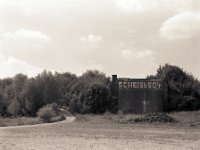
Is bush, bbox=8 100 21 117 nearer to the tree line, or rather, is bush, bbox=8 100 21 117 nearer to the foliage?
the tree line

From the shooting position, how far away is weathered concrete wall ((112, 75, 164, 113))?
8169 cm

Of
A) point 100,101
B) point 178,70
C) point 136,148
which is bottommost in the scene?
point 136,148

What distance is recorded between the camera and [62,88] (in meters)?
96.5

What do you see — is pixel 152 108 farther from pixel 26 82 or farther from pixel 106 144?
pixel 106 144

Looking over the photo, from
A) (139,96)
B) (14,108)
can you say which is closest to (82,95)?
(139,96)

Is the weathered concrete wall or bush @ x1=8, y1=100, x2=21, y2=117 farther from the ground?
the weathered concrete wall

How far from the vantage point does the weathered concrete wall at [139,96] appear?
81.7m

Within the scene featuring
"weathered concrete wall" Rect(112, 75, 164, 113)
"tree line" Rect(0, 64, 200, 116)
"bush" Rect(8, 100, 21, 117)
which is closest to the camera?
"weathered concrete wall" Rect(112, 75, 164, 113)

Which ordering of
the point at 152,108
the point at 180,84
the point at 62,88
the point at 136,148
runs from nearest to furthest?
the point at 136,148 < the point at 152,108 < the point at 180,84 < the point at 62,88

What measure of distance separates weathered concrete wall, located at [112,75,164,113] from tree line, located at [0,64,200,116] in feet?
8.91

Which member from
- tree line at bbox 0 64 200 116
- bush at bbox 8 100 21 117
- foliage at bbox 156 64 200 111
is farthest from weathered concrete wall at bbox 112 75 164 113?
bush at bbox 8 100 21 117

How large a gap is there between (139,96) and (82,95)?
12.3m

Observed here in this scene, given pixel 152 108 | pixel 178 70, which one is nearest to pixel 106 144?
pixel 152 108

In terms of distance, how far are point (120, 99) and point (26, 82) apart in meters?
19.6
